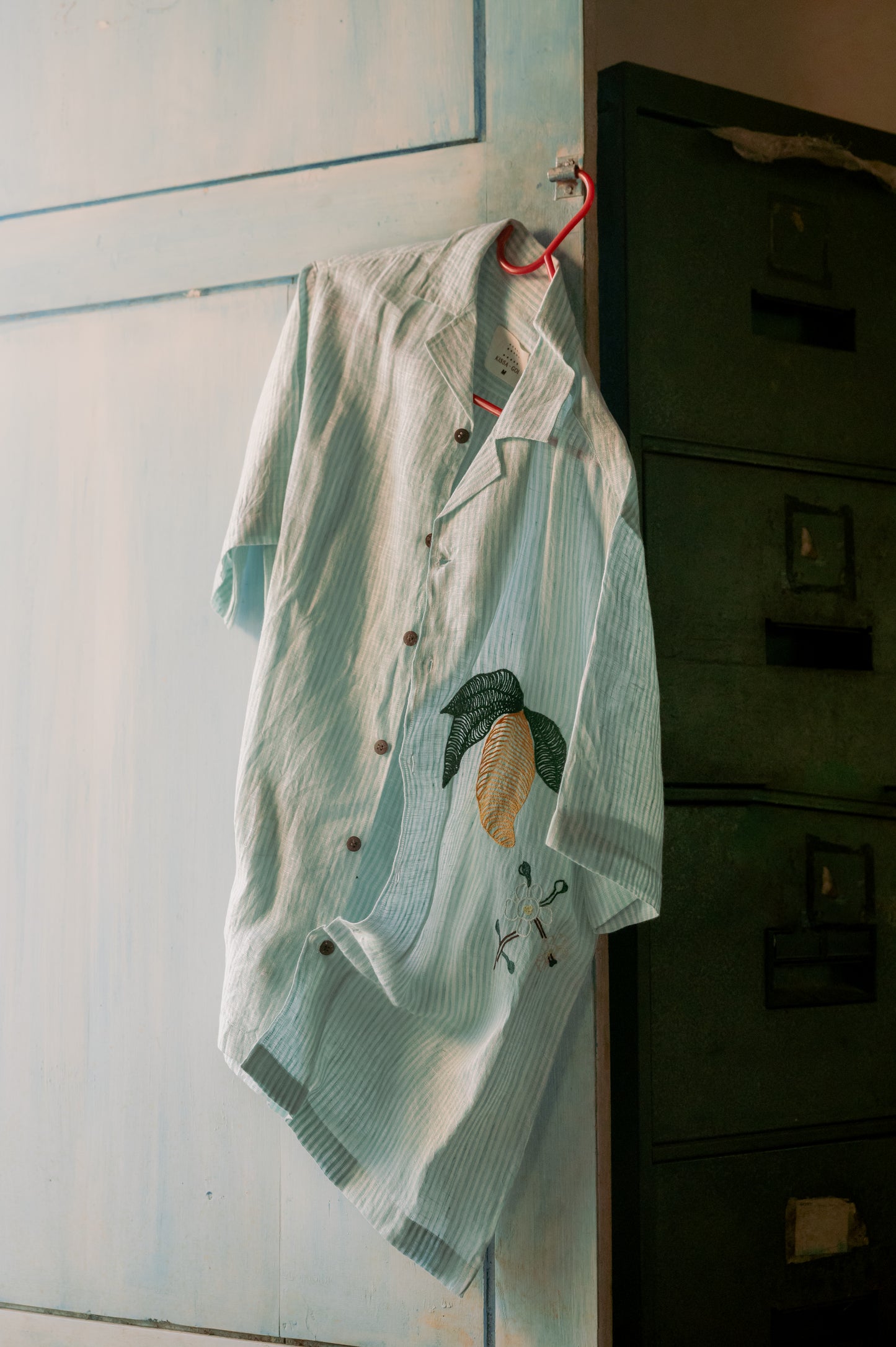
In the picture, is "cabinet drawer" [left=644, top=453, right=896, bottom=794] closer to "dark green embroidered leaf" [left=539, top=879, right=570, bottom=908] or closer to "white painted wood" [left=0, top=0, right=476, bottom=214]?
"dark green embroidered leaf" [left=539, top=879, right=570, bottom=908]

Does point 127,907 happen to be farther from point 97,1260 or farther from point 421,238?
point 421,238

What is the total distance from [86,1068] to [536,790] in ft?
1.99

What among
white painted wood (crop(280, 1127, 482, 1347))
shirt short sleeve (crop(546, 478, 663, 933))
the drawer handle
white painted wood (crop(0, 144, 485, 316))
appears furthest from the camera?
the drawer handle

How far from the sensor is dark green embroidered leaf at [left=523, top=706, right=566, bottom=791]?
0.93 meters

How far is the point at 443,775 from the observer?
935 millimetres

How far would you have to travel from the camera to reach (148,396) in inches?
46.4

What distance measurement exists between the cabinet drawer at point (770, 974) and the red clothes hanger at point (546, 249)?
0.49m

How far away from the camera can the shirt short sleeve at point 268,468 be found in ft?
3.36

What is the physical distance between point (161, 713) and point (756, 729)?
68 cm

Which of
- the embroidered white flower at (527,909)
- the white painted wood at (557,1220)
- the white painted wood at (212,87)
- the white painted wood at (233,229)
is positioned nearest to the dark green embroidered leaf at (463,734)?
the embroidered white flower at (527,909)

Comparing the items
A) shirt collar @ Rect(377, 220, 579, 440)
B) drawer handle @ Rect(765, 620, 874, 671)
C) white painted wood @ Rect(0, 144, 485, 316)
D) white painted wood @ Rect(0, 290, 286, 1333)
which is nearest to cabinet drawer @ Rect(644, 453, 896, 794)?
drawer handle @ Rect(765, 620, 874, 671)

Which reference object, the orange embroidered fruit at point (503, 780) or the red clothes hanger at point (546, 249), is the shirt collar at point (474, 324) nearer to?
the red clothes hanger at point (546, 249)

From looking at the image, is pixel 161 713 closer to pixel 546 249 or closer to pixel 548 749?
pixel 548 749

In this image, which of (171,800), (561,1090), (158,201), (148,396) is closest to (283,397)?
(148,396)
